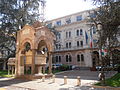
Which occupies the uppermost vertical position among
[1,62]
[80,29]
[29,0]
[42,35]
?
[29,0]

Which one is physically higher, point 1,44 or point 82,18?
point 82,18

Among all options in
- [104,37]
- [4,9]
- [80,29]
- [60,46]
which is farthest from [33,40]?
[60,46]

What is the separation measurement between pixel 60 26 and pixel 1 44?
2436 cm

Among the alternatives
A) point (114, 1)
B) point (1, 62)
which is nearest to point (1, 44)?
point (1, 62)

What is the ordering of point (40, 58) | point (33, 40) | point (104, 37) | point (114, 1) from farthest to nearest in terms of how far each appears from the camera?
point (40, 58) → point (33, 40) → point (114, 1) → point (104, 37)

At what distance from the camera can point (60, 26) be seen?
52.5 m

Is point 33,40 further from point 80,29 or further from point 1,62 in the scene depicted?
Answer: point 1,62

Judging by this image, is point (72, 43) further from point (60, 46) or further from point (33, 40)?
point (33, 40)

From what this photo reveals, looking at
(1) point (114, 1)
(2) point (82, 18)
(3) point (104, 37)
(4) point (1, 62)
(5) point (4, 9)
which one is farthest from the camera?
(4) point (1, 62)

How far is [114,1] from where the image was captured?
1614 centimetres

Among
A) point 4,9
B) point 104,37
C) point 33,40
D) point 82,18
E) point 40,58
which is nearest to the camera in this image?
point 104,37

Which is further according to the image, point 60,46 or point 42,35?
point 60,46

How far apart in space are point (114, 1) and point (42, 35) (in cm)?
893

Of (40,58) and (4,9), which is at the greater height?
(4,9)
